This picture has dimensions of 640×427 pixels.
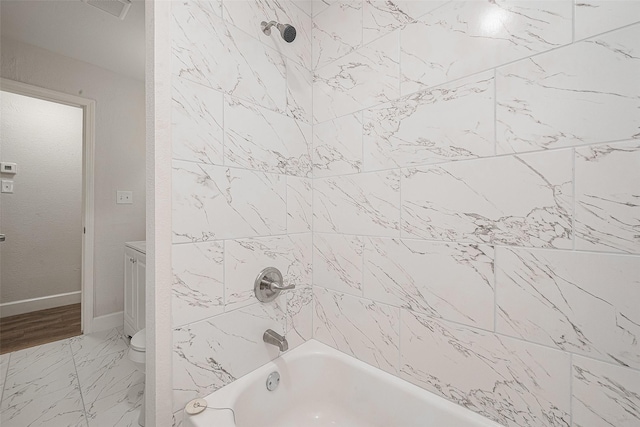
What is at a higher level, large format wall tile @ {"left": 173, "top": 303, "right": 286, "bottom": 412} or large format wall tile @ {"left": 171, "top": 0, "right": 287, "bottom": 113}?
large format wall tile @ {"left": 171, "top": 0, "right": 287, "bottom": 113}

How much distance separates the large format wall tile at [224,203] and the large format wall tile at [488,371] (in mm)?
725

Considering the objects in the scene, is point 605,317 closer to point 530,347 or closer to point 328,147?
point 530,347

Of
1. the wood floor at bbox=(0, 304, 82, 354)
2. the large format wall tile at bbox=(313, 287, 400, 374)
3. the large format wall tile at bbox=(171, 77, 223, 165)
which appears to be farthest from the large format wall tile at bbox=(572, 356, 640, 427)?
the wood floor at bbox=(0, 304, 82, 354)

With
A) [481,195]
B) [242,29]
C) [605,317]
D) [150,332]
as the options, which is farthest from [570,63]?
[150,332]

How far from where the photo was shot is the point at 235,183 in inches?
41.8

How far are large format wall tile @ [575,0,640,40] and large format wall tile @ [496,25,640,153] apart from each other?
0.08 feet

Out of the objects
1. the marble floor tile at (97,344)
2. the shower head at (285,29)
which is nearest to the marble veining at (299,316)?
the shower head at (285,29)

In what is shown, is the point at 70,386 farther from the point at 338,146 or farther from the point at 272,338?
the point at 338,146

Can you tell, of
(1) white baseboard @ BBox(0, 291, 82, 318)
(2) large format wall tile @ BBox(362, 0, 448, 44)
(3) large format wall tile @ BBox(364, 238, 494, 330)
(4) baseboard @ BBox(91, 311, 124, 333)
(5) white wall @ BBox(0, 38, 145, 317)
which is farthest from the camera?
(1) white baseboard @ BBox(0, 291, 82, 318)

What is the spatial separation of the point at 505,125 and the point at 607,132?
0.76 ft

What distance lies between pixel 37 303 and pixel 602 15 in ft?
15.4

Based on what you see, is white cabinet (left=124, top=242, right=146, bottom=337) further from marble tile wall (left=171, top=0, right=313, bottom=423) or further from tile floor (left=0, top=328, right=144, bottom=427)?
marble tile wall (left=171, top=0, right=313, bottom=423)

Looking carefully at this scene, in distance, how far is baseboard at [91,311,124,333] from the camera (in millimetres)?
2434

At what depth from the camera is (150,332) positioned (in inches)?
33.6
